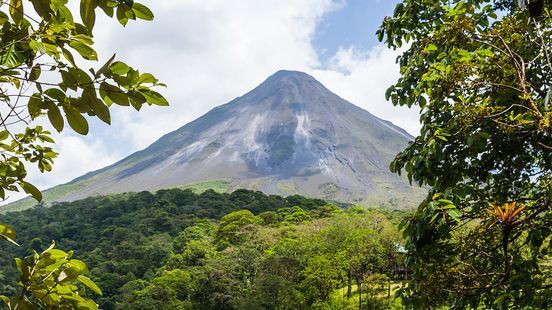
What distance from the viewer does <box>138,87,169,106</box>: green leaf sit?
88 cm

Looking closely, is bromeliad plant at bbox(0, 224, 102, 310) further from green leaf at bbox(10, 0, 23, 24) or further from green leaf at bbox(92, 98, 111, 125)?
green leaf at bbox(10, 0, 23, 24)

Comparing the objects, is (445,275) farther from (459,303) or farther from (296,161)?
(296,161)

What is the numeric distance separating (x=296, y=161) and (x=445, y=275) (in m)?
130

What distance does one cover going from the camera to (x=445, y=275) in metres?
2.59

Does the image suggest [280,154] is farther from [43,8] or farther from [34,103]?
[43,8]

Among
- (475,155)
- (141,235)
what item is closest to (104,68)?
(475,155)

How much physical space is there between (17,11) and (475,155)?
266 centimetres

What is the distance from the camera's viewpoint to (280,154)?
441 feet

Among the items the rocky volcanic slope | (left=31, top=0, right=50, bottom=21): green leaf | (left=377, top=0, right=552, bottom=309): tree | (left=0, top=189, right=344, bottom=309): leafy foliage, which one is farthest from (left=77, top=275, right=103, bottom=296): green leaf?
the rocky volcanic slope

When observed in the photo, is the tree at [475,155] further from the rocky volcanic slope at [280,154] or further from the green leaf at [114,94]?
the rocky volcanic slope at [280,154]

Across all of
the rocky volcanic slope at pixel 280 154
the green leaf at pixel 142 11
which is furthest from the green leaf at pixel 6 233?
the rocky volcanic slope at pixel 280 154

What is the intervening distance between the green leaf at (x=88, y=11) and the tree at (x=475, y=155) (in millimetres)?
1932

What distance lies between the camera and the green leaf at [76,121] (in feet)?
2.99

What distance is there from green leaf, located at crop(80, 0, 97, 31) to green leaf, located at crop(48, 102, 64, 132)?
19cm
